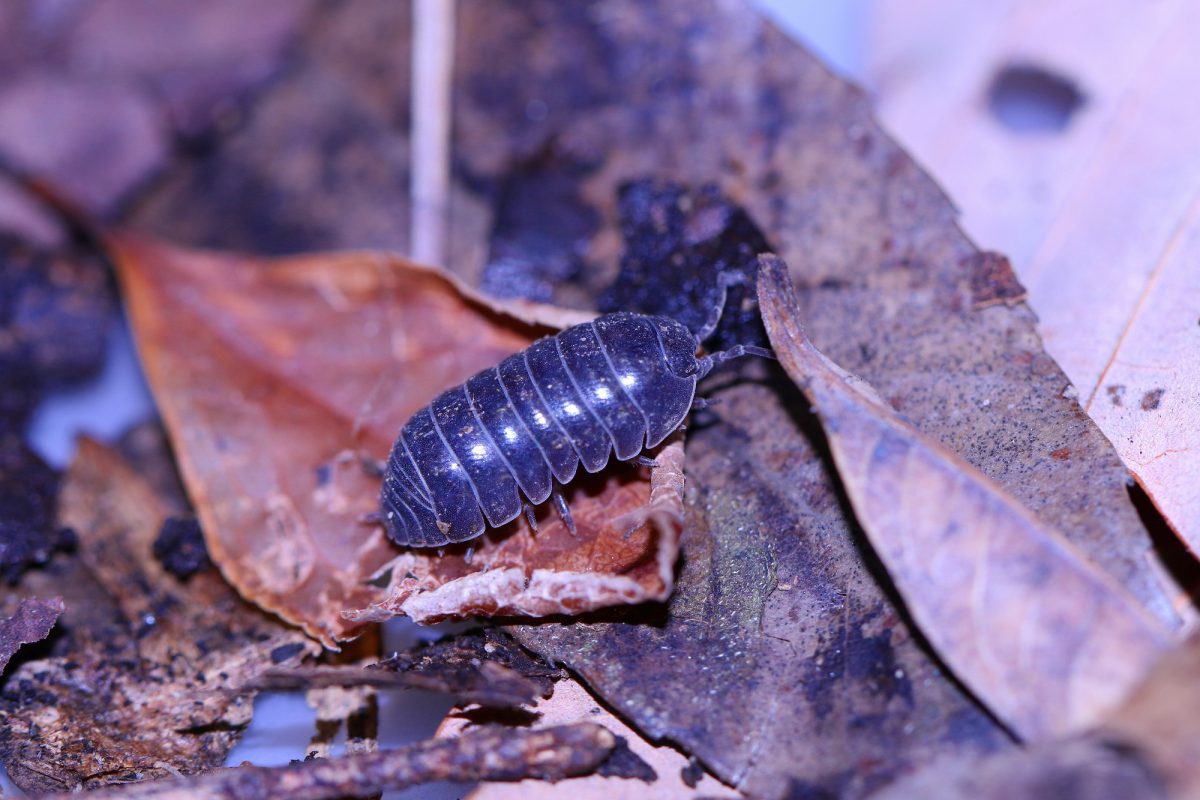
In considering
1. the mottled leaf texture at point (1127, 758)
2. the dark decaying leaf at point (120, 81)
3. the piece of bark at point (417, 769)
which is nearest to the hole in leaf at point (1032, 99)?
the mottled leaf texture at point (1127, 758)

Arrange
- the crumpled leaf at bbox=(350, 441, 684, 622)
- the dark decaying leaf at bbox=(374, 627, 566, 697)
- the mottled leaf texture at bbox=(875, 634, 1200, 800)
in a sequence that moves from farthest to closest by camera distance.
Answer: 1. the dark decaying leaf at bbox=(374, 627, 566, 697)
2. the crumpled leaf at bbox=(350, 441, 684, 622)
3. the mottled leaf texture at bbox=(875, 634, 1200, 800)

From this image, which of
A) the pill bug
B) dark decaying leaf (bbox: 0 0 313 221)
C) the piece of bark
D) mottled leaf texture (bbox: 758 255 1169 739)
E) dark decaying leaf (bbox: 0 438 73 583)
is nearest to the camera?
mottled leaf texture (bbox: 758 255 1169 739)

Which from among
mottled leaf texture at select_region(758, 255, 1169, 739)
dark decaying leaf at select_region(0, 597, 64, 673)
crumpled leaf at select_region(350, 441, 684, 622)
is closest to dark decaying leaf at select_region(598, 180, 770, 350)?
crumpled leaf at select_region(350, 441, 684, 622)

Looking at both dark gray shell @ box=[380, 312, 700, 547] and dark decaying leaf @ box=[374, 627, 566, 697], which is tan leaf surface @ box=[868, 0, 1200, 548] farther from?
dark decaying leaf @ box=[374, 627, 566, 697]

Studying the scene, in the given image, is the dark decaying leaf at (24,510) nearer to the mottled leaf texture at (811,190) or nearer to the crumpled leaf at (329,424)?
the crumpled leaf at (329,424)

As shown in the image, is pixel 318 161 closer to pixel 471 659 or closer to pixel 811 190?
pixel 811 190

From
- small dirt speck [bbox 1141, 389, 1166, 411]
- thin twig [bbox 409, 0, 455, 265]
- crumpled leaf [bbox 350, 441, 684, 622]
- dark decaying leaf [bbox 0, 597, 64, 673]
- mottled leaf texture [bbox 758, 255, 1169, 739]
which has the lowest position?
dark decaying leaf [bbox 0, 597, 64, 673]

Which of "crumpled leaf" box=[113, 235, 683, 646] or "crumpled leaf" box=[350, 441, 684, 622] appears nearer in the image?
"crumpled leaf" box=[350, 441, 684, 622]
